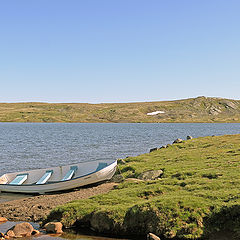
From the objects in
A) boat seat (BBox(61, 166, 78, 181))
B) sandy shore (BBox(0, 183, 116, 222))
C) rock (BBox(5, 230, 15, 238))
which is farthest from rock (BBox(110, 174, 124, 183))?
rock (BBox(5, 230, 15, 238))

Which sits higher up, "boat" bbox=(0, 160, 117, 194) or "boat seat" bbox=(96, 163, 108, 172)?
"boat seat" bbox=(96, 163, 108, 172)

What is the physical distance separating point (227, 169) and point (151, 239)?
1009 cm

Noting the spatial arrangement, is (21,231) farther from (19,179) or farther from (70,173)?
(19,179)

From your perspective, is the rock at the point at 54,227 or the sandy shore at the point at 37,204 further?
the sandy shore at the point at 37,204

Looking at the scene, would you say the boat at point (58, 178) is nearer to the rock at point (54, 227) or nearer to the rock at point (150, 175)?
the rock at point (150, 175)

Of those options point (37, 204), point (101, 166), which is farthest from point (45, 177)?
point (37, 204)

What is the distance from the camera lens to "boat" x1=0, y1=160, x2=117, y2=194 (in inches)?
829

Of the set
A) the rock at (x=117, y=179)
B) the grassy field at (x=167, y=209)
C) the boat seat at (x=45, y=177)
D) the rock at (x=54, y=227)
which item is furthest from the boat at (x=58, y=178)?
the rock at (x=54, y=227)

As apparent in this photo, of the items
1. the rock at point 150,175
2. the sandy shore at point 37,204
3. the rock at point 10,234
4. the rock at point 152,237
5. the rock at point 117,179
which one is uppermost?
the rock at point 150,175

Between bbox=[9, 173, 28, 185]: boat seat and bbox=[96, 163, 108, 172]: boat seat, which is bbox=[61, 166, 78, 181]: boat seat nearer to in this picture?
bbox=[96, 163, 108, 172]: boat seat

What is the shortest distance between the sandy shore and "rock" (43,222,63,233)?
6.35ft

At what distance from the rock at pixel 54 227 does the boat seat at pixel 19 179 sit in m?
10.3

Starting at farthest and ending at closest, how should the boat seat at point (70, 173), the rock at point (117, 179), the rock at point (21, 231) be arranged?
the boat seat at point (70, 173) → the rock at point (117, 179) → the rock at point (21, 231)

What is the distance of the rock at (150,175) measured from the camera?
2096 cm
